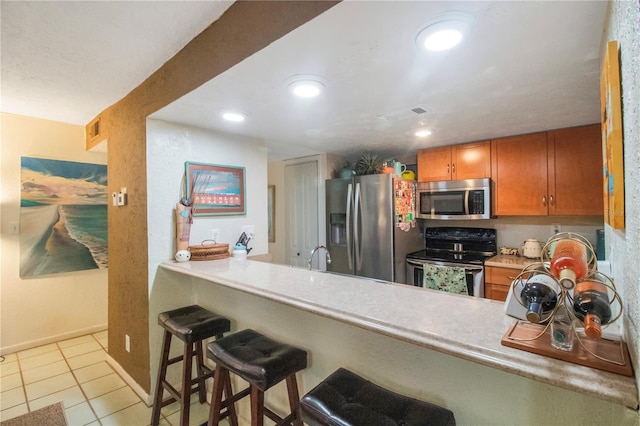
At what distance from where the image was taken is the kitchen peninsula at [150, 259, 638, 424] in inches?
28.7

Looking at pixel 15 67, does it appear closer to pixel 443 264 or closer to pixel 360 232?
pixel 360 232

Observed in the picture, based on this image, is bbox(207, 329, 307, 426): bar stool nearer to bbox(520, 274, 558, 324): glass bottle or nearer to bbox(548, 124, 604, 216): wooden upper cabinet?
bbox(520, 274, 558, 324): glass bottle

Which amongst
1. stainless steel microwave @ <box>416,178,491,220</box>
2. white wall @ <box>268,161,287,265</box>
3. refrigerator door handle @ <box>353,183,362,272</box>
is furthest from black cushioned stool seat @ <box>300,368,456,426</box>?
white wall @ <box>268,161,287,265</box>

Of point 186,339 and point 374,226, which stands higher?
point 374,226

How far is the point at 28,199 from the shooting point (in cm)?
289

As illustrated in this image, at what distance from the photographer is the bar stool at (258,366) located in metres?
1.26

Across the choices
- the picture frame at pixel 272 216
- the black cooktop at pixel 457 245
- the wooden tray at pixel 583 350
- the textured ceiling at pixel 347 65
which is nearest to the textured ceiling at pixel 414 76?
the textured ceiling at pixel 347 65

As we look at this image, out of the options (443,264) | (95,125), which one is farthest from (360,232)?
(95,125)

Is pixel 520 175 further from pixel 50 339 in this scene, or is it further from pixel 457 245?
pixel 50 339

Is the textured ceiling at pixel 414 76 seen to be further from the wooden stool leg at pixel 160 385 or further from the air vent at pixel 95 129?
the wooden stool leg at pixel 160 385

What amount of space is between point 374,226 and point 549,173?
5.33 ft

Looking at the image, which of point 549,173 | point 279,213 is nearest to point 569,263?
point 549,173

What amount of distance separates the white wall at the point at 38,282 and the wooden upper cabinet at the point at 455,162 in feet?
12.1

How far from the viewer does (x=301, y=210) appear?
3832 millimetres
